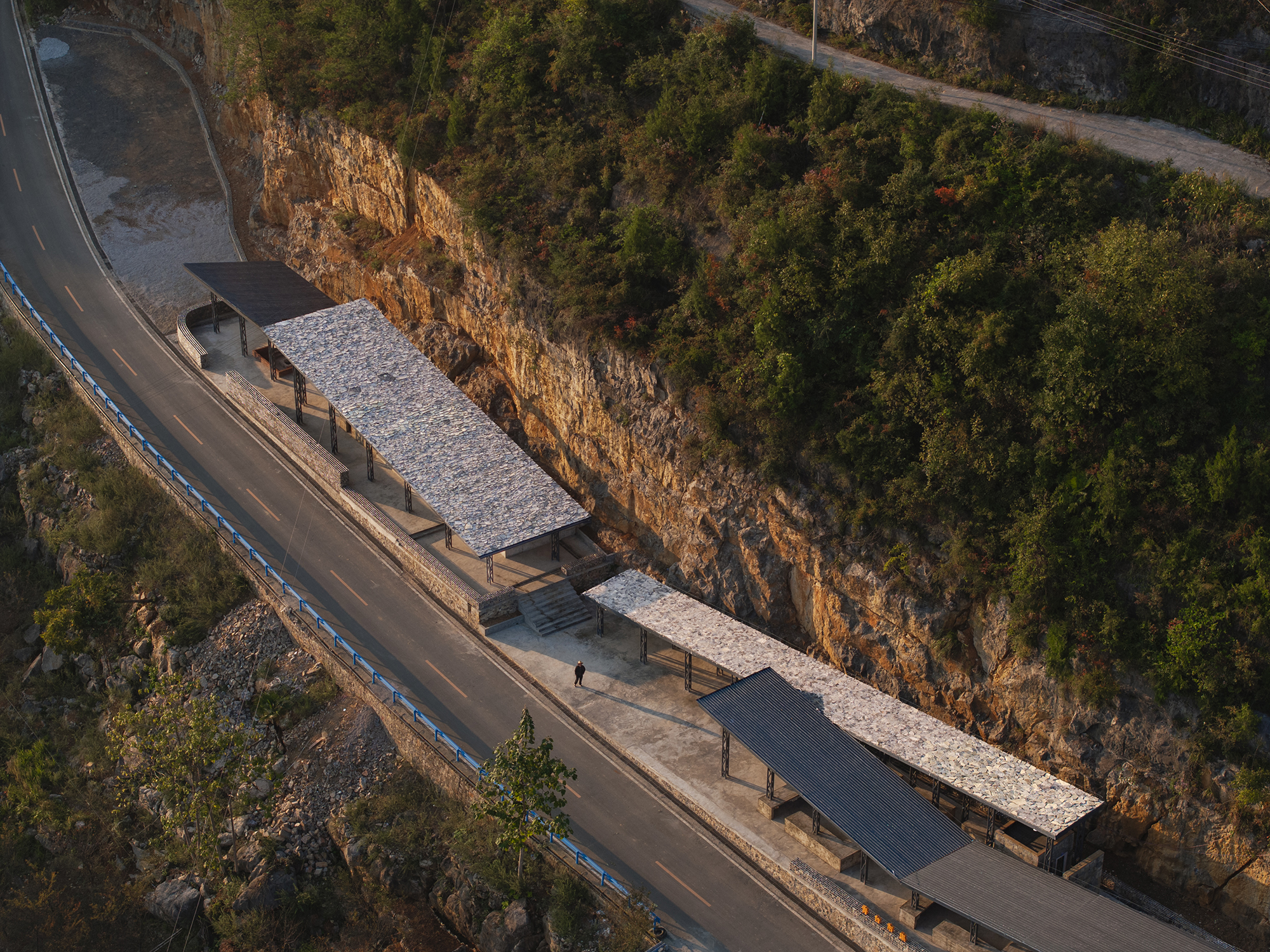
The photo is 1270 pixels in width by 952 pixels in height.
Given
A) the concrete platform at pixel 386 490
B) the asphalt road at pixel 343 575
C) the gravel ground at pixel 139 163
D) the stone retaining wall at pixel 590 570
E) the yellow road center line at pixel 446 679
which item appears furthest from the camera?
the gravel ground at pixel 139 163

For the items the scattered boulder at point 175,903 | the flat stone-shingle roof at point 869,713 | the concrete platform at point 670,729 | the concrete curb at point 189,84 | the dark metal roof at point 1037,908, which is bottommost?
the scattered boulder at point 175,903

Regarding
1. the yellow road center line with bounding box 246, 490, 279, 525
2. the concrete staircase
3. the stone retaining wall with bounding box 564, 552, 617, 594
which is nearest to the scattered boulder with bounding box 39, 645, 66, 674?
the yellow road center line with bounding box 246, 490, 279, 525

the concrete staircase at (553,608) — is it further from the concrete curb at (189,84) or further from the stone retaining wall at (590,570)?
the concrete curb at (189,84)

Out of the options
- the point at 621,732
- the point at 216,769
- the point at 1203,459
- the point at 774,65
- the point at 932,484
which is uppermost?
the point at 774,65

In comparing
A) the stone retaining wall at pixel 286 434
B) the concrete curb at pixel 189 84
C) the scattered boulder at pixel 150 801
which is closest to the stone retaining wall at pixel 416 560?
the stone retaining wall at pixel 286 434

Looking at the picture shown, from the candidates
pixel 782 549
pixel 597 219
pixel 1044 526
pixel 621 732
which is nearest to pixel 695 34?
pixel 597 219

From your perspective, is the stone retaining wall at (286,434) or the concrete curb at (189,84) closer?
the stone retaining wall at (286,434)

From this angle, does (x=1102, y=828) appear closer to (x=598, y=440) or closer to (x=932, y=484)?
(x=932, y=484)
